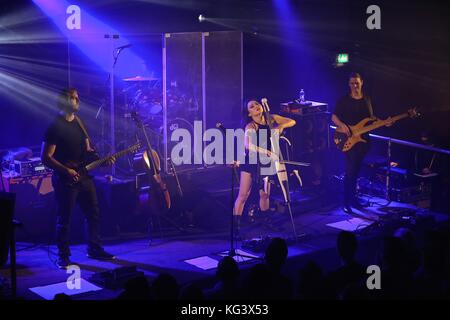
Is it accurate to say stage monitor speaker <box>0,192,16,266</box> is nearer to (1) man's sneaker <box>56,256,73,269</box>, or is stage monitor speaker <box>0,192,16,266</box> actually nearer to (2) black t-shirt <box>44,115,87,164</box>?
(2) black t-shirt <box>44,115,87,164</box>

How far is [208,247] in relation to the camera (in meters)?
9.17

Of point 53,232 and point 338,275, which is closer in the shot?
point 338,275

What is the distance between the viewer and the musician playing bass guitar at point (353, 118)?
1035 centimetres

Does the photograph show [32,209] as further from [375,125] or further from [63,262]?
[375,125]

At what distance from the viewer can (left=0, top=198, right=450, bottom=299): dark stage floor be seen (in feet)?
26.7

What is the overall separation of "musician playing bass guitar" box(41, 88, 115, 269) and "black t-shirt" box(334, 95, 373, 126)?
12.2 ft

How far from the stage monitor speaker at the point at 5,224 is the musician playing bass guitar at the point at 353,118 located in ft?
17.2

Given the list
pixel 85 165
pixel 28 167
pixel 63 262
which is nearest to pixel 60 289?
pixel 63 262

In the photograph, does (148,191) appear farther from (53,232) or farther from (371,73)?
(371,73)

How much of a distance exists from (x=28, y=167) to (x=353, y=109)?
467 cm
